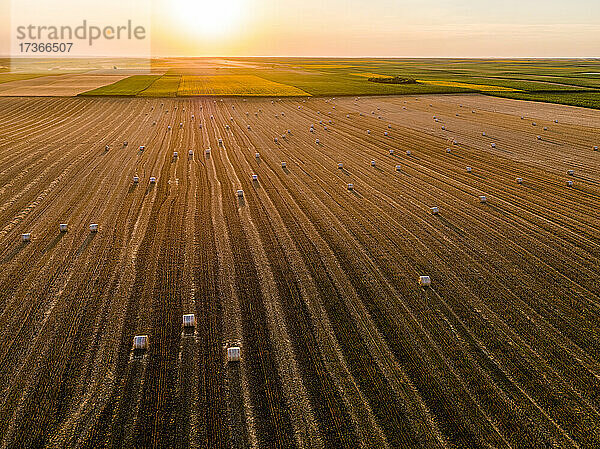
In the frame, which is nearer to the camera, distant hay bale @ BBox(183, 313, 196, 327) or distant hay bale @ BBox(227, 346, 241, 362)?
distant hay bale @ BBox(227, 346, 241, 362)

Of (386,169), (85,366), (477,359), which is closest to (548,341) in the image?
(477,359)

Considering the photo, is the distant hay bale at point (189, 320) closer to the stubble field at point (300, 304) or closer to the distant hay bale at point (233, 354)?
the stubble field at point (300, 304)

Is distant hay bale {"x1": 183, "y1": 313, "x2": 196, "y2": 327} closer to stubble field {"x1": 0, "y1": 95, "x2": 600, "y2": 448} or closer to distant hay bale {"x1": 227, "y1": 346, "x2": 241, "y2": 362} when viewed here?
stubble field {"x1": 0, "y1": 95, "x2": 600, "y2": 448}

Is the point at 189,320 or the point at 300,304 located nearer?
the point at 189,320

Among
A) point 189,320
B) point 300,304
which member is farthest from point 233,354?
point 300,304

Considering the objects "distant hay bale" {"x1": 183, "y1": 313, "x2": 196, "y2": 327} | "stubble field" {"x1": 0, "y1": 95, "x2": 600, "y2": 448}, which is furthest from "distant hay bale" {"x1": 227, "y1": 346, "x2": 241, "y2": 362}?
"distant hay bale" {"x1": 183, "y1": 313, "x2": 196, "y2": 327}

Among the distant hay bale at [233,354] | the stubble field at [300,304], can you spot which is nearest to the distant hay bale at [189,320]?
the stubble field at [300,304]

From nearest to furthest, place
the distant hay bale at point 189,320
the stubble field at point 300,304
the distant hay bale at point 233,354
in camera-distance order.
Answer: the stubble field at point 300,304, the distant hay bale at point 233,354, the distant hay bale at point 189,320

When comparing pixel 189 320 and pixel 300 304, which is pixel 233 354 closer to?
pixel 189 320

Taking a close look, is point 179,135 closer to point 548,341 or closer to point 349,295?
point 349,295
